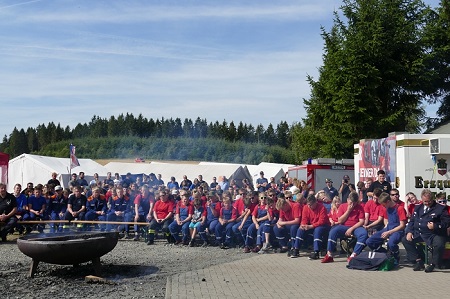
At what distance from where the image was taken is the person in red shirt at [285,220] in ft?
46.8

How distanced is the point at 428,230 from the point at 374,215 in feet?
4.93

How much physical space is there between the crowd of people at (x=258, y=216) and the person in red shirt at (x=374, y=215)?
0.07ft

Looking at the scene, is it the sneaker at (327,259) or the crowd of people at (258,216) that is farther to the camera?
the sneaker at (327,259)

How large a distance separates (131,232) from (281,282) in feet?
31.1

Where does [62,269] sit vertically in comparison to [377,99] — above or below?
below

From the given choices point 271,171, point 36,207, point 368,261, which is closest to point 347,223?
point 368,261

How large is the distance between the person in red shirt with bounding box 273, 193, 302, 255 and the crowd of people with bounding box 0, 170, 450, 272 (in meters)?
0.02

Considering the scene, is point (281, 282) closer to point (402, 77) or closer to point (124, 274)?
point (124, 274)

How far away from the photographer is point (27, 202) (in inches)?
764

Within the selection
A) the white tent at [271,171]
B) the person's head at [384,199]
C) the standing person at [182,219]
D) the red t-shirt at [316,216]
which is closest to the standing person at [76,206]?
the standing person at [182,219]

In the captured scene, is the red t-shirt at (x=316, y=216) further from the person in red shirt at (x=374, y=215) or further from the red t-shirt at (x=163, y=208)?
the red t-shirt at (x=163, y=208)

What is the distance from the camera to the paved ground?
903 centimetres

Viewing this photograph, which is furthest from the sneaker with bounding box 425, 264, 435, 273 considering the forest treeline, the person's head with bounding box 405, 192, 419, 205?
the forest treeline

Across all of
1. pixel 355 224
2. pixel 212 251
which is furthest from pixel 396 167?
pixel 212 251
